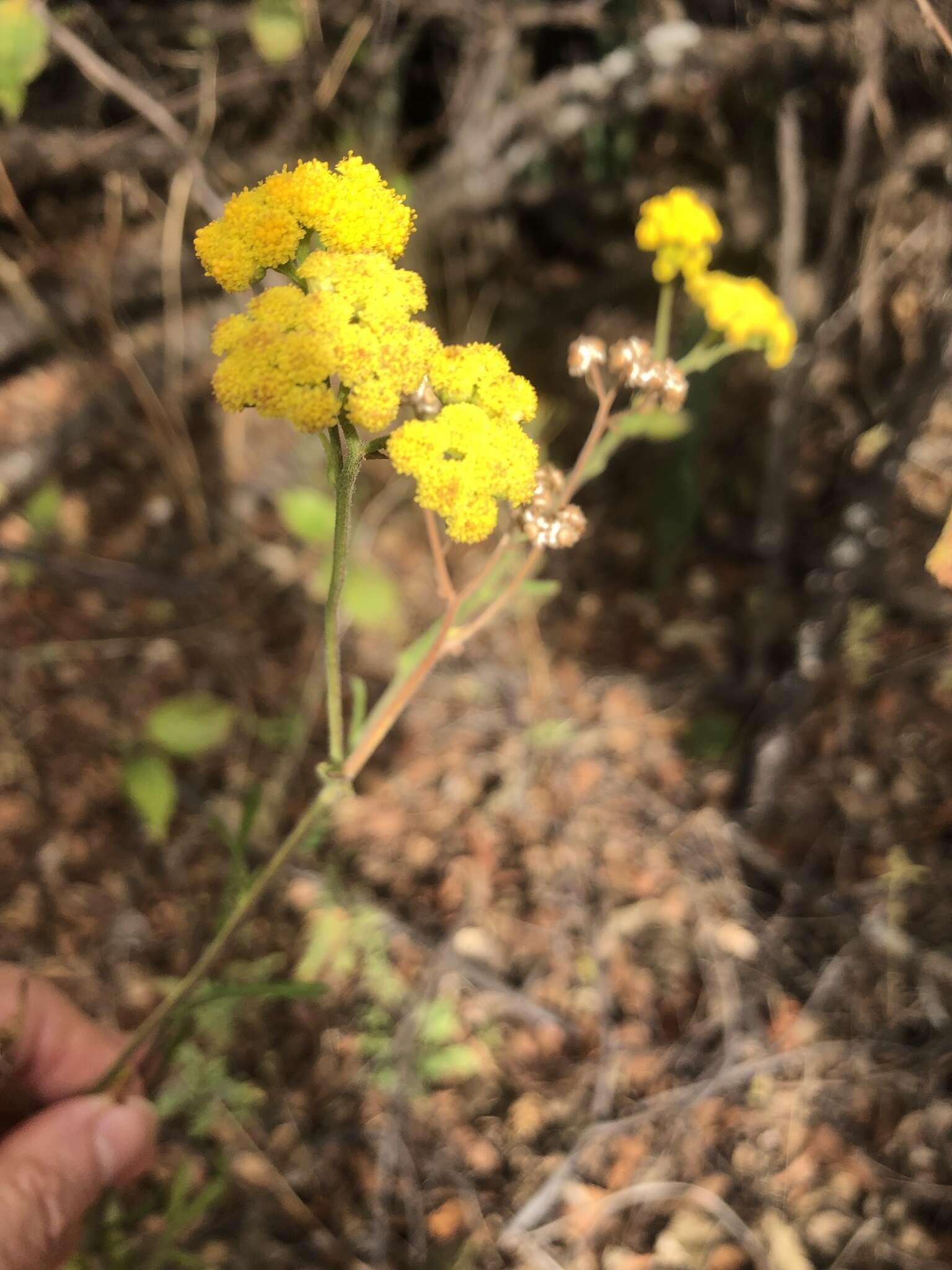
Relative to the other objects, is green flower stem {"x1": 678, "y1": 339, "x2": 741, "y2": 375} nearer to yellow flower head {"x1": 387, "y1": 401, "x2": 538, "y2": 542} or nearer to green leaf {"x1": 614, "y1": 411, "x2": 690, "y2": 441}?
green leaf {"x1": 614, "y1": 411, "x2": 690, "y2": 441}

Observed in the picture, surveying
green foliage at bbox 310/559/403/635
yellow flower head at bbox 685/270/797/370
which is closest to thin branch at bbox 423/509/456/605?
yellow flower head at bbox 685/270/797/370

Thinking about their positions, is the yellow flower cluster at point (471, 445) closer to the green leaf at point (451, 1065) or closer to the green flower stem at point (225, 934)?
the green flower stem at point (225, 934)

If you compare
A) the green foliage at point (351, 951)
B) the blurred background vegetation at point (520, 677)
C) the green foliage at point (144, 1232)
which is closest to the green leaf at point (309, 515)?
the blurred background vegetation at point (520, 677)

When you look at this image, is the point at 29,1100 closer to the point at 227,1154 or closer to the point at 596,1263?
the point at 227,1154

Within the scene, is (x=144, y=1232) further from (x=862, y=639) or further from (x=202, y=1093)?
(x=862, y=639)

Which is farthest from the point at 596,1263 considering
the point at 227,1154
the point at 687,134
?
the point at 687,134

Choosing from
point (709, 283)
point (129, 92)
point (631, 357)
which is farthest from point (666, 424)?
point (129, 92)
